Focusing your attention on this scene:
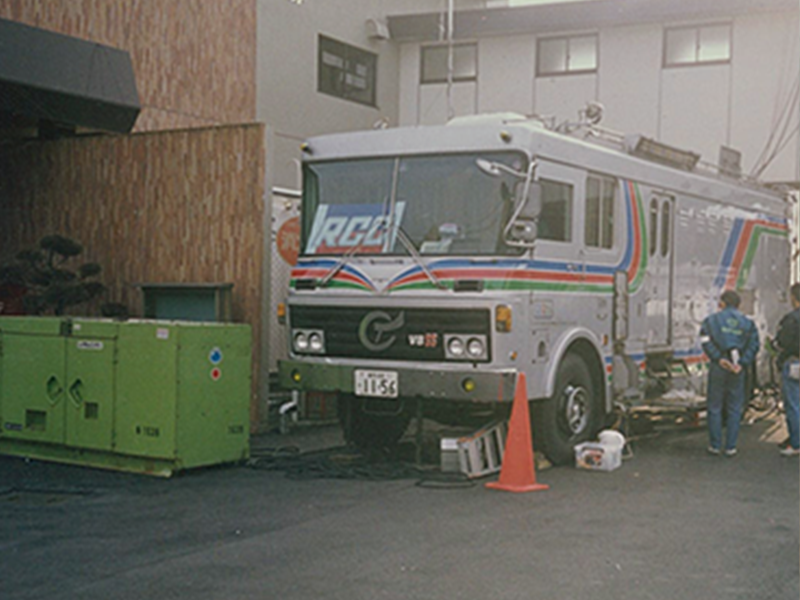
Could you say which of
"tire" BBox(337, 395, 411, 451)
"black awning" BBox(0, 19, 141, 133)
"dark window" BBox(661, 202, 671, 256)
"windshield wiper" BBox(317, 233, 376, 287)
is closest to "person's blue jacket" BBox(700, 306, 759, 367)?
"dark window" BBox(661, 202, 671, 256)

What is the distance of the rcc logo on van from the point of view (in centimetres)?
1070

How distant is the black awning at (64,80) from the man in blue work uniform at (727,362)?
7.14 meters

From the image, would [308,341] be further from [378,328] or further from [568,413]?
[568,413]

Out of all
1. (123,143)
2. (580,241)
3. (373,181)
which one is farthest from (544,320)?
(123,143)

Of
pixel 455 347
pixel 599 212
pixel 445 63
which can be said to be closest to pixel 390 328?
pixel 455 347

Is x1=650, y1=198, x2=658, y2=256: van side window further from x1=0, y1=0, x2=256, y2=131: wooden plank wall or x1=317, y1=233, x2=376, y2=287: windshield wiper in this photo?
x1=0, y1=0, x2=256, y2=131: wooden plank wall

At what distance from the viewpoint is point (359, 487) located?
998 centimetres

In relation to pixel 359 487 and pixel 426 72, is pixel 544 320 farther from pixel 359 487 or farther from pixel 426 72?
pixel 426 72

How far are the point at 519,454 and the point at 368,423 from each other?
244cm

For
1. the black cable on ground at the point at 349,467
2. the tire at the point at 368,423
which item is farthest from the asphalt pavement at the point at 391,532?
the tire at the point at 368,423

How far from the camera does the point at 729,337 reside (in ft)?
39.7

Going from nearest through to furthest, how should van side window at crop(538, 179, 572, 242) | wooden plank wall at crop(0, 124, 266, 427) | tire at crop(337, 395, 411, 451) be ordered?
van side window at crop(538, 179, 572, 242) → tire at crop(337, 395, 411, 451) → wooden plank wall at crop(0, 124, 266, 427)

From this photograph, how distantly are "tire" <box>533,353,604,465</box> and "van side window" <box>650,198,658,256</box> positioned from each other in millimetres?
Result: 1978

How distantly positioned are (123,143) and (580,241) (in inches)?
248
